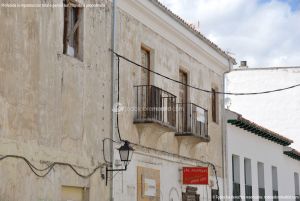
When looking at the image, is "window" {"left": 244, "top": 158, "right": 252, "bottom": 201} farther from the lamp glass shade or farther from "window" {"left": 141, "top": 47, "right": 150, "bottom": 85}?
the lamp glass shade

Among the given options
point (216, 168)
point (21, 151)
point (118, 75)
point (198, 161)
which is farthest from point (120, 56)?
point (216, 168)

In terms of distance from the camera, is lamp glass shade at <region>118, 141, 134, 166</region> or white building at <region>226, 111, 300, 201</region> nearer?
lamp glass shade at <region>118, 141, 134, 166</region>

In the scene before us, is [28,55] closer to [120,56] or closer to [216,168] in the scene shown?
[120,56]

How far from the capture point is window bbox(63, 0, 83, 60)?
1403 centimetres

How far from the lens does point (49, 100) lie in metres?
12.9

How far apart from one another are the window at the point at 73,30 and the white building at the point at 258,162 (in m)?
9.89

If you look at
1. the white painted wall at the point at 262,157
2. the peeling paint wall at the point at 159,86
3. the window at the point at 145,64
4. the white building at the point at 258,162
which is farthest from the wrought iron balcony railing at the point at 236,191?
the window at the point at 145,64

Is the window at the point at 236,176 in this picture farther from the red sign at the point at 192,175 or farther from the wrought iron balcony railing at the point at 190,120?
the red sign at the point at 192,175

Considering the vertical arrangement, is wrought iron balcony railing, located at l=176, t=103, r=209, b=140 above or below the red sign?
above

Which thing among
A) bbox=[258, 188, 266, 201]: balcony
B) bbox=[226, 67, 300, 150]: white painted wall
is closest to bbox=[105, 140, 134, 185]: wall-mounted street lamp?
bbox=[258, 188, 266, 201]: balcony

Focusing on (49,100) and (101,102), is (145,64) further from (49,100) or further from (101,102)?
(49,100)

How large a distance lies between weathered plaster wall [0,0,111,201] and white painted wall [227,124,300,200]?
9.43 meters

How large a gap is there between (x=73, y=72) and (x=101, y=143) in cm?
175

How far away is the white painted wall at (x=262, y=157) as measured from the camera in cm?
2408
